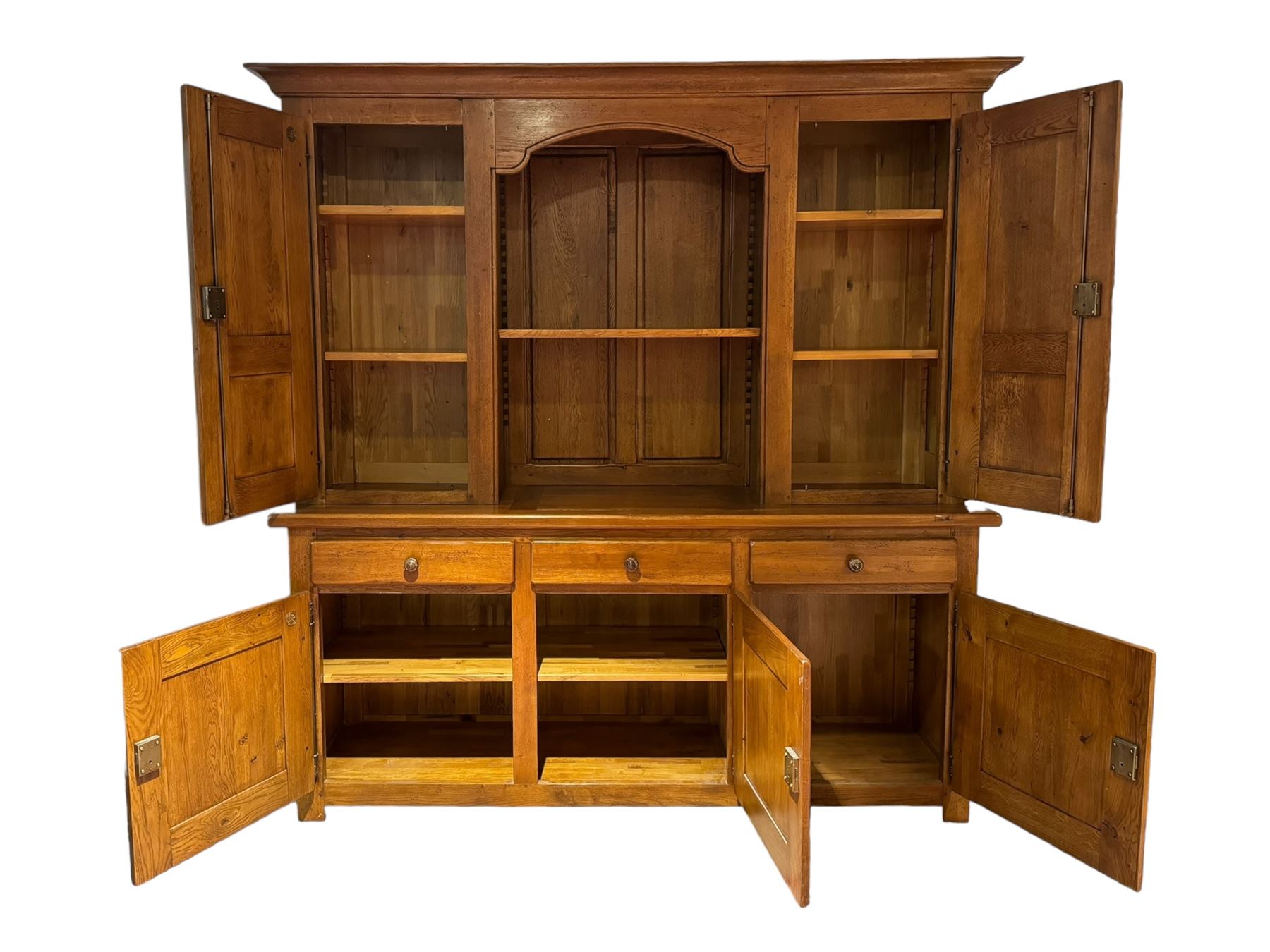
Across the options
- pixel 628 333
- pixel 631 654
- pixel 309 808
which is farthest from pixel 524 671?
pixel 628 333

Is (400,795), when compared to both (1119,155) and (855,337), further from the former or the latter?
(1119,155)

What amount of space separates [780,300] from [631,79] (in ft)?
2.85

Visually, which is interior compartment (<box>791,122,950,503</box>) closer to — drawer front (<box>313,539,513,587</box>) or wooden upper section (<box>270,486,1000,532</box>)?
wooden upper section (<box>270,486,1000,532</box>)

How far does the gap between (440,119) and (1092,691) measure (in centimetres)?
269

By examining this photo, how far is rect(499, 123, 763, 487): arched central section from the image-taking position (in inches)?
151

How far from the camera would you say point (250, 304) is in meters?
3.27

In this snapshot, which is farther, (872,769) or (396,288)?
(396,288)

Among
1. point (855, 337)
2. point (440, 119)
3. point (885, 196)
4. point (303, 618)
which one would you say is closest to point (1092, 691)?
point (855, 337)

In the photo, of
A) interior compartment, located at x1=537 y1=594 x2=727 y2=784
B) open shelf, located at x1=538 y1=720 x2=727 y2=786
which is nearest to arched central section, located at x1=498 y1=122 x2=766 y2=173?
interior compartment, located at x1=537 y1=594 x2=727 y2=784

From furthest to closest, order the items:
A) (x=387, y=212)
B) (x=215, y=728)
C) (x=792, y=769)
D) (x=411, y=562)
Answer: (x=387, y=212)
(x=411, y=562)
(x=215, y=728)
(x=792, y=769)

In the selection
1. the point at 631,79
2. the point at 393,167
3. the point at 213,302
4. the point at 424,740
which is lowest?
the point at 424,740

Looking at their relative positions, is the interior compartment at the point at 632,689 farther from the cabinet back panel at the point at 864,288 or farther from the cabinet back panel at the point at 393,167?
the cabinet back panel at the point at 393,167

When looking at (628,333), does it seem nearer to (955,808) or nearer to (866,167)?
(866,167)

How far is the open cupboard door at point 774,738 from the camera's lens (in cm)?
267
